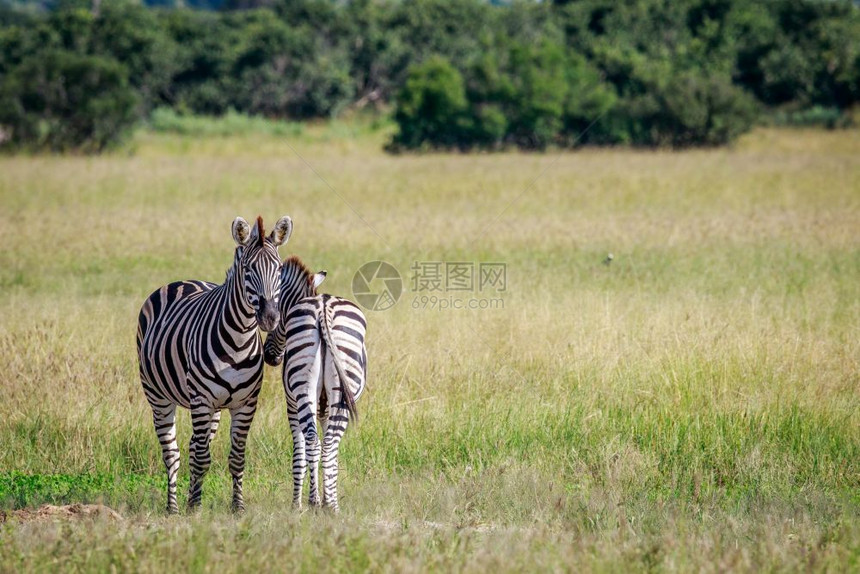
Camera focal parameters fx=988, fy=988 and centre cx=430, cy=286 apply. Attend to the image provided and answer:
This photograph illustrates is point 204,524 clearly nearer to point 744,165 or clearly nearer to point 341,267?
point 341,267

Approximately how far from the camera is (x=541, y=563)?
16.5 feet

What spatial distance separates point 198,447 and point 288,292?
117cm

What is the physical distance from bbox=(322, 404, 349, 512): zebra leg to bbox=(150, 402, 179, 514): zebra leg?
1090 mm

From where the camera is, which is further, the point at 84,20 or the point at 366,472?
the point at 84,20

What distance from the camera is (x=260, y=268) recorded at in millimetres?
5914

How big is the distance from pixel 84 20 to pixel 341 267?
3375 centimetres

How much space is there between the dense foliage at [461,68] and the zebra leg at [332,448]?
81.3ft

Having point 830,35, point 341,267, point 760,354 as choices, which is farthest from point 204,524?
point 830,35

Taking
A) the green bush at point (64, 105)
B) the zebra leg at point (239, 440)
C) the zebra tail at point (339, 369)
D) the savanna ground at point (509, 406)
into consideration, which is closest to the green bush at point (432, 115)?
the green bush at point (64, 105)

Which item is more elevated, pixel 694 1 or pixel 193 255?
pixel 694 1

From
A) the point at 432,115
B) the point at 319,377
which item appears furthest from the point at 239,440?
the point at 432,115

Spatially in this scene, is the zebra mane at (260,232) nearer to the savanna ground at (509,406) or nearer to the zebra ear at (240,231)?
the zebra ear at (240,231)

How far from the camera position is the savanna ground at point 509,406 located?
5.37m

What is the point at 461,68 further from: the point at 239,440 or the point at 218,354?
the point at 218,354
